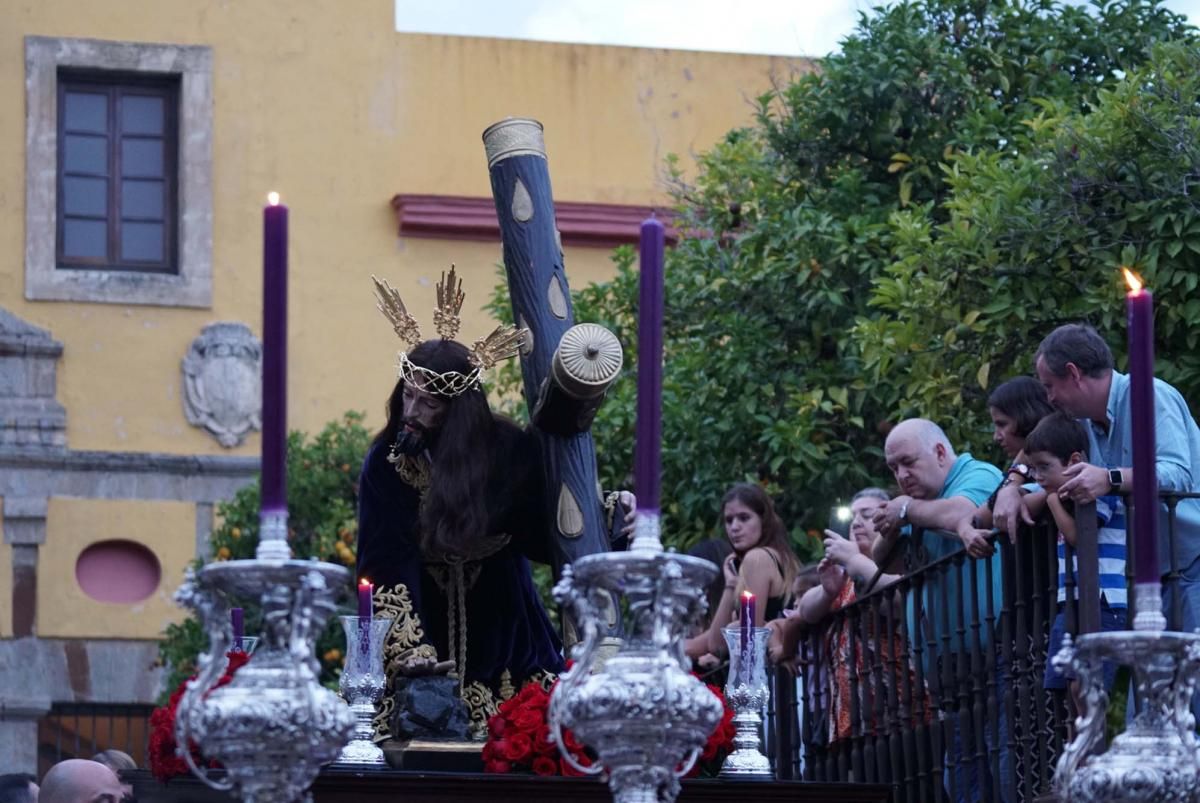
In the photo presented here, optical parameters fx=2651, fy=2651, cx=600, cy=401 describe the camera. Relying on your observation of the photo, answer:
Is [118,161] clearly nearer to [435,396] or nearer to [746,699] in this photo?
[435,396]

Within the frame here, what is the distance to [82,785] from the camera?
7297 mm

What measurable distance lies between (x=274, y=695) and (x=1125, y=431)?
3721 mm

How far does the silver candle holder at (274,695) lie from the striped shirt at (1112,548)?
349 cm

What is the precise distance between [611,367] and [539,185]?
35.3 inches

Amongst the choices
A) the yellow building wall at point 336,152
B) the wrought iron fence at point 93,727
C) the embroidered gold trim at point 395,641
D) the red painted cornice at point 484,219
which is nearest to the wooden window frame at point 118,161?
the yellow building wall at point 336,152

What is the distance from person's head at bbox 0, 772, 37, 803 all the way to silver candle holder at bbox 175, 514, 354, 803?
14.8ft

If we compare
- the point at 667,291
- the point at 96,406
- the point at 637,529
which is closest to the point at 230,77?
the point at 96,406

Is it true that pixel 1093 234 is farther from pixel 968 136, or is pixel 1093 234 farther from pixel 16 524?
pixel 16 524

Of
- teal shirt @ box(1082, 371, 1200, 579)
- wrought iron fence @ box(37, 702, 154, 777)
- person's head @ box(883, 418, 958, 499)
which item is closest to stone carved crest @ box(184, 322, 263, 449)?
wrought iron fence @ box(37, 702, 154, 777)

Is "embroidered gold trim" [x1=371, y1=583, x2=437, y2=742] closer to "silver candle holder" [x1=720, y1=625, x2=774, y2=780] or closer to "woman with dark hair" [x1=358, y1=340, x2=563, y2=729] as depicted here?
"woman with dark hair" [x1=358, y1=340, x2=563, y2=729]

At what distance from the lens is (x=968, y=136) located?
13000mm

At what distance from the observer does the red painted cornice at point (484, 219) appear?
18.7 metres

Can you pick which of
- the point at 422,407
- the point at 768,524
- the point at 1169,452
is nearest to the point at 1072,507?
the point at 1169,452

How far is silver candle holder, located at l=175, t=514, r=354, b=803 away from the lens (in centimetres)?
365
